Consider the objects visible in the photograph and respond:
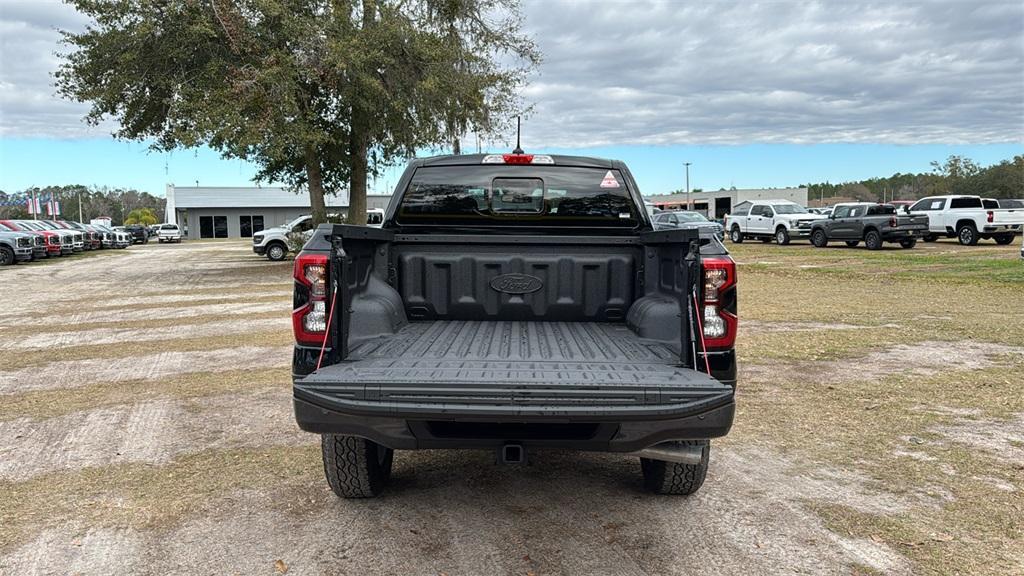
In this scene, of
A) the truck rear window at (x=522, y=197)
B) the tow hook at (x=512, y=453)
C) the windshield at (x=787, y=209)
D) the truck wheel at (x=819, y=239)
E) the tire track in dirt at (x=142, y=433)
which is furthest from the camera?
the windshield at (x=787, y=209)

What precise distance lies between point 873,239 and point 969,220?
139 inches

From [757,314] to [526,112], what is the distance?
649 inches

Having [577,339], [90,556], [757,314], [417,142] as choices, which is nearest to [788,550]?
[577,339]

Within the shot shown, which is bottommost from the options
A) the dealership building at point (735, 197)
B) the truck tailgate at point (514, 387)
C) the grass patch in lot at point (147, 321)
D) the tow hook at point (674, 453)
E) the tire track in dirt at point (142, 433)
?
the tire track in dirt at point (142, 433)

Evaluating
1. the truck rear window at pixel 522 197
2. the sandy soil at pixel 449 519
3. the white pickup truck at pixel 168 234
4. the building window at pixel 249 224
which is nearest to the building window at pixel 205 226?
the building window at pixel 249 224

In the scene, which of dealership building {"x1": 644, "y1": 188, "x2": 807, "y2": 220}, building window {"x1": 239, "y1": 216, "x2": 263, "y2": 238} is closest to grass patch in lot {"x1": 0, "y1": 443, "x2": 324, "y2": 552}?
building window {"x1": 239, "y1": 216, "x2": 263, "y2": 238}

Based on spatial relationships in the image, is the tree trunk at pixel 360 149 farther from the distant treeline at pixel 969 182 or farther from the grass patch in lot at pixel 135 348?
the distant treeline at pixel 969 182

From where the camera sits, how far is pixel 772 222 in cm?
3297

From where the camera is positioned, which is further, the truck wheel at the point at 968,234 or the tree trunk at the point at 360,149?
the truck wheel at the point at 968,234

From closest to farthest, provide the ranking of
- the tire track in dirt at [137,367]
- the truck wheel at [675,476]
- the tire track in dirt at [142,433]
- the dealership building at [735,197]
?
the truck wheel at [675,476], the tire track in dirt at [142,433], the tire track in dirt at [137,367], the dealership building at [735,197]

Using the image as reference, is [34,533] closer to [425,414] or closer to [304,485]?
[304,485]

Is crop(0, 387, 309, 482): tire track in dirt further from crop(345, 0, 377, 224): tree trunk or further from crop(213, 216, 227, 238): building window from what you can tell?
crop(213, 216, 227, 238): building window

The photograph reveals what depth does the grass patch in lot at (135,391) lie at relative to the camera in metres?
6.15

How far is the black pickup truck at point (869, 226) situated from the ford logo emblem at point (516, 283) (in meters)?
25.3
